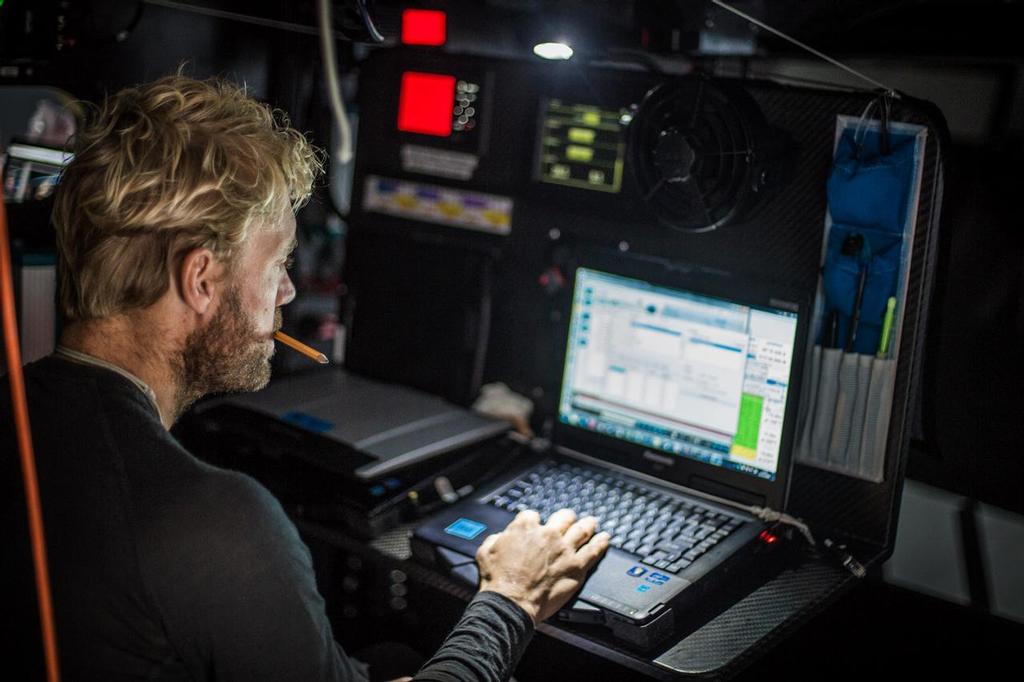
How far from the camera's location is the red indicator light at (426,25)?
1.95 metres

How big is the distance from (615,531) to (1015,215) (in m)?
0.75

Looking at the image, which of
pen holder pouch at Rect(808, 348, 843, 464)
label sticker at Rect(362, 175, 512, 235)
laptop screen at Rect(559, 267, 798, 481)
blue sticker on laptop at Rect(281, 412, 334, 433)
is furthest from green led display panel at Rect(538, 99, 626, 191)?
blue sticker on laptop at Rect(281, 412, 334, 433)

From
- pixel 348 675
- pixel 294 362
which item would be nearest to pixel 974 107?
pixel 294 362

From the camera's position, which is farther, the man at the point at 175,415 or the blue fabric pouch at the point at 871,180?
the blue fabric pouch at the point at 871,180

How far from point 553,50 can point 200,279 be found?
693 millimetres

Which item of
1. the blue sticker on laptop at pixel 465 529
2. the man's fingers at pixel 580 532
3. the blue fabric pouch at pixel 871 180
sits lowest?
the blue sticker on laptop at pixel 465 529

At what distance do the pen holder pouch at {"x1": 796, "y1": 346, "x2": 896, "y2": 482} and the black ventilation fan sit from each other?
0.86 feet

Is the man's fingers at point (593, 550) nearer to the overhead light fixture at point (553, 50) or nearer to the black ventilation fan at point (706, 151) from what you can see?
the black ventilation fan at point (706, 151)

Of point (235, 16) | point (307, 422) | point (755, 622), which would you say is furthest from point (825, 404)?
point (235, 16)

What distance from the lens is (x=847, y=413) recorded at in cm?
152

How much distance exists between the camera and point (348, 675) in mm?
1110

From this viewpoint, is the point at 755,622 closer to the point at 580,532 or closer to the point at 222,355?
the point at 580,532

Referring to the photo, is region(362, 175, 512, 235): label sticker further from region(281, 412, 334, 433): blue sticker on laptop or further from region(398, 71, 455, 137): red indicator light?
region(281, 412, 334, 433): blue sticker on laptop

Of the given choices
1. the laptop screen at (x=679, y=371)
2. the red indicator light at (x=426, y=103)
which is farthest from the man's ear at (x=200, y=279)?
the red indicator light at (x=426, y=103)
